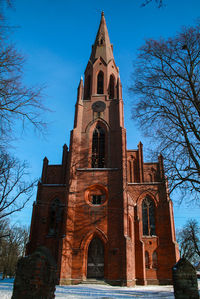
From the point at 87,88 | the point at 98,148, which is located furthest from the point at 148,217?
the point at 87,88

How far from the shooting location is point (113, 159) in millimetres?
22328

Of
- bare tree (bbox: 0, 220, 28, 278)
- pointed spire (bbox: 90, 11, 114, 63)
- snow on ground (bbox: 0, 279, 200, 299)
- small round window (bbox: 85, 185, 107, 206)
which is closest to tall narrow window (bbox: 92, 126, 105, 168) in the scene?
small round window (bbox: 85, 185, 107, 206)

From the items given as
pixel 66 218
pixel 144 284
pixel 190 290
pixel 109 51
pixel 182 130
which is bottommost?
pixel 144 284

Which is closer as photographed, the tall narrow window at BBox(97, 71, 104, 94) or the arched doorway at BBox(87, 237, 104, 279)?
the arched doorway at BBox(87, 237, 104, 279)

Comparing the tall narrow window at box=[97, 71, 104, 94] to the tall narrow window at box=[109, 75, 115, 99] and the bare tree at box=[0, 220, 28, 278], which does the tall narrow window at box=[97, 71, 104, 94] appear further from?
the bare tree at box=[0, 220, 28, 278]

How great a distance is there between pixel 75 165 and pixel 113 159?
3.47 m

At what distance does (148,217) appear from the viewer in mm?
22125

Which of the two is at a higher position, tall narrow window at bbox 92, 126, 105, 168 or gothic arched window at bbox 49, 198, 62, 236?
tall narrow window at bbox 92, 126, 105, 168

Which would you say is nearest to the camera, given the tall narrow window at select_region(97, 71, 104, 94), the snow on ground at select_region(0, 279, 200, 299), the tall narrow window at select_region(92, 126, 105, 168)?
the snow on ground at select_region(0, 279, 200, 299)

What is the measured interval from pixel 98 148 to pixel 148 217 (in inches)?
308

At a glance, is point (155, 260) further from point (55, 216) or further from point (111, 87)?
point (111, 87)

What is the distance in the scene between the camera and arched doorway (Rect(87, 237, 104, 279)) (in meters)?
18.0

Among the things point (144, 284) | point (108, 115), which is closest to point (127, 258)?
point (144, 284)

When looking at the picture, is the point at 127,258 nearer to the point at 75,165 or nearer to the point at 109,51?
the point at 75,165
